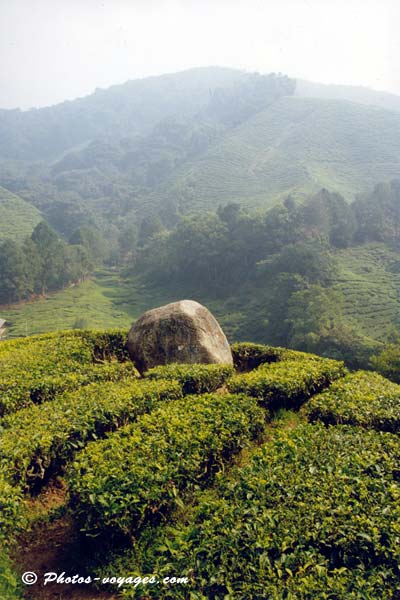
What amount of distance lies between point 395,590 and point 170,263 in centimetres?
7746

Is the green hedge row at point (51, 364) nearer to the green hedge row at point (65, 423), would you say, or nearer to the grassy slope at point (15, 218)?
the green hedge row at point (65, 423)

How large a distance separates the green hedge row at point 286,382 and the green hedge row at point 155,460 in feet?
3.20

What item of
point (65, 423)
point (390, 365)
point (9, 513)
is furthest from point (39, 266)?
point (9, 513)

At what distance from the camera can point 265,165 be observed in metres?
130

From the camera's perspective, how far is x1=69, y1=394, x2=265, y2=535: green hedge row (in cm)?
513

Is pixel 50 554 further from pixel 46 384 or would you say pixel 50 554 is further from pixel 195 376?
pixel 195 376

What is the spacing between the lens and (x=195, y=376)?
30.9 ft

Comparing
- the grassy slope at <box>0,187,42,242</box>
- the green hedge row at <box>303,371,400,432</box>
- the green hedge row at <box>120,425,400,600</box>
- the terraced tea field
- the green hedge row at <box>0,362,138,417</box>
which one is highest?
the grassy slope at <box>0,187,42,242</box>

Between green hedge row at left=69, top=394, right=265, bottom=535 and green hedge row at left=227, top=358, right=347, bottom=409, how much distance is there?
38.3 inches

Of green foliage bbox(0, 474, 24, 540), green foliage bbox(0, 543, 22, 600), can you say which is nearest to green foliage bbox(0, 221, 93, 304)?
green foliage bbox(0, 474, 24, 540)

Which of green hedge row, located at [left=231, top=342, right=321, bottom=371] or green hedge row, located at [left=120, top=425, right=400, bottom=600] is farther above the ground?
green hedge row, located at [left=120, top=425, right=400, bottom=600]

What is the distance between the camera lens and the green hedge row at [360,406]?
24.2ft

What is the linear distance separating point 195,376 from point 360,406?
345 cm

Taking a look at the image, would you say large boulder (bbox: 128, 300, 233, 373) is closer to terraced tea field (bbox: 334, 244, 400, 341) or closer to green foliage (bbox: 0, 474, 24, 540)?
green foliage (bbox: 0, 474, 24, 540)
